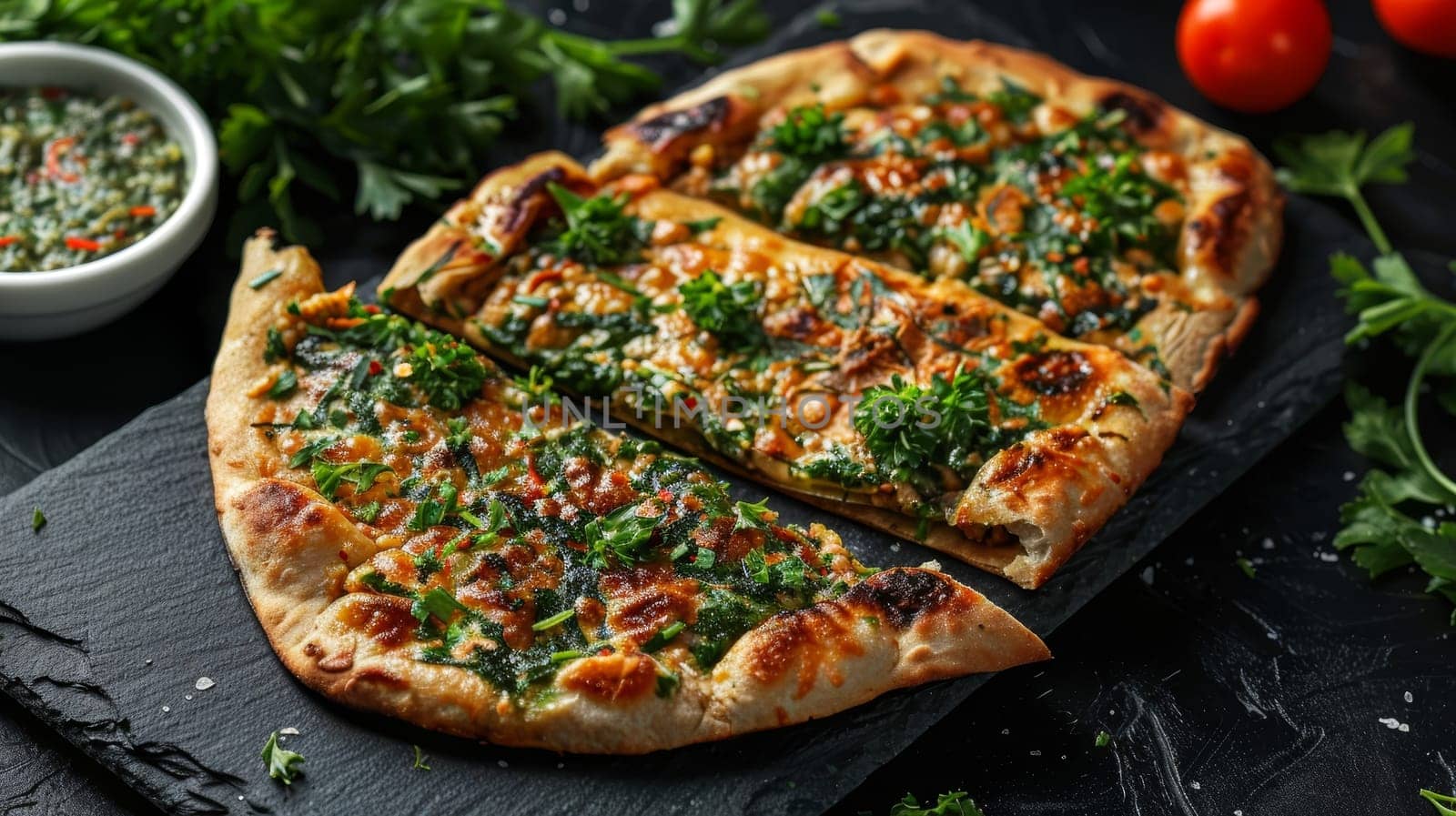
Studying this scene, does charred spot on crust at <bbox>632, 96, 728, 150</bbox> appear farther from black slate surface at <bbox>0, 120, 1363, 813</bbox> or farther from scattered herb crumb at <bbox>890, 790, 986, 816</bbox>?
scattered herb crumb at <bbox>890, 790, 986, 816</bbox>

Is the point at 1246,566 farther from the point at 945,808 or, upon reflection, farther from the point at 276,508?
the point at 276,508

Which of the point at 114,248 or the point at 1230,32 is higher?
the point at 1230,32

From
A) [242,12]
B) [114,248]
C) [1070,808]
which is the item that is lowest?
[1070,808]

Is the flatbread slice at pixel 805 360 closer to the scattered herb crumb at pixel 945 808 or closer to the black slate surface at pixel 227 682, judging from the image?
the black slate surface at pixel 227 682

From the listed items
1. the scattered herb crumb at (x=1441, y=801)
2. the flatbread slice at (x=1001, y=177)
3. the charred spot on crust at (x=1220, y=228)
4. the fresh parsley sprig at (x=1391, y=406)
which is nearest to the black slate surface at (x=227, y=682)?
the fresh parsley sprig at (x=1391, y=406)

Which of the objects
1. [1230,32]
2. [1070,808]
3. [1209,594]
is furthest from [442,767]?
[1230,32]

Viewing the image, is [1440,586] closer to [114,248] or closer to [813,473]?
[813,473]

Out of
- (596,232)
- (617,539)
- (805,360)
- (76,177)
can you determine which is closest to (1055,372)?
(805,360)
